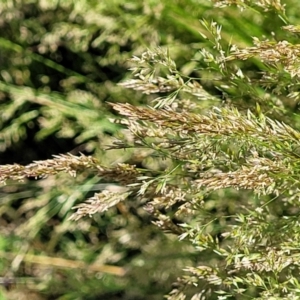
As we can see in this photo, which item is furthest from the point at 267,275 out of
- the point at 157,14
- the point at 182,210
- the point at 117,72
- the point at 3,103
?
the point at 3,103

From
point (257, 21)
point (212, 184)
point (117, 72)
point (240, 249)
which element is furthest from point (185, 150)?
point (117, 72)

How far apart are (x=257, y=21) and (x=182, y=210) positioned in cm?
56

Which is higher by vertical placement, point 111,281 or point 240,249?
point 240,249

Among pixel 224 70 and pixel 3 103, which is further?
pixel 3 103

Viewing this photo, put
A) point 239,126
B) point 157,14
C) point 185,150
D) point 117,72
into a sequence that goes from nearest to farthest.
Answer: point 239,126 < point 185,150 < point 157,14 < point 117,72

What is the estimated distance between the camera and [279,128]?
0.93 m

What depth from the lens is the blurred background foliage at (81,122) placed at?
1.48 metres

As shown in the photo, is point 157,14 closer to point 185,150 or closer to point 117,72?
point 117,72

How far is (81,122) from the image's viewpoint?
1619 millimetres

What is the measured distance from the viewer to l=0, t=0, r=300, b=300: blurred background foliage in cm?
148

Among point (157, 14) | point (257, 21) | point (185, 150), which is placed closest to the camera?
point (185, 150)

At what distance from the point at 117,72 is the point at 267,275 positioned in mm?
849

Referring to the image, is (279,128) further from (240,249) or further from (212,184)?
(240,249)

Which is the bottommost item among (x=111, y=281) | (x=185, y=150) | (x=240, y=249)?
(x=111, y=281)
